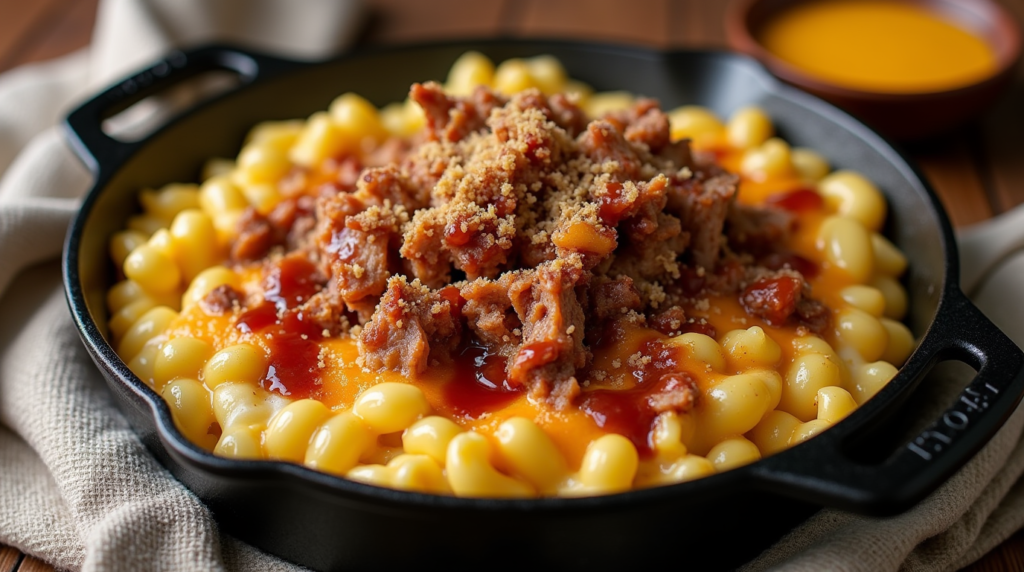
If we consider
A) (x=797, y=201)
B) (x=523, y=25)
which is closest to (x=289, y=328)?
(x=797, y=201)

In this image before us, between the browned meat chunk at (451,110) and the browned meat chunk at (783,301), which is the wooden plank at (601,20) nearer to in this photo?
the browned meat chunk at (451,110)

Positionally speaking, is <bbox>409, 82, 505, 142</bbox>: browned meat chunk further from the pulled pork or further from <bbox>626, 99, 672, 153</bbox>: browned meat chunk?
<bbox>626, 99, 672, 153</bbox>: browned meat chunk

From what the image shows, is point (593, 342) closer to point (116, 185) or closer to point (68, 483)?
point (68, 483)

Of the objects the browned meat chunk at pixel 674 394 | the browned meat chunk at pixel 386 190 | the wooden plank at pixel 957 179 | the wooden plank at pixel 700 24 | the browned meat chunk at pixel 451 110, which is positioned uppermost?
the browned meat chunk at pixel 451 110

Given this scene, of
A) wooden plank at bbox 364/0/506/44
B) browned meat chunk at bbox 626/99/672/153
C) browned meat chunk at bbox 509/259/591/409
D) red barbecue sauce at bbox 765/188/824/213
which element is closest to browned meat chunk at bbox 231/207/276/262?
browned meat chunk at bbox 509/259/591/409

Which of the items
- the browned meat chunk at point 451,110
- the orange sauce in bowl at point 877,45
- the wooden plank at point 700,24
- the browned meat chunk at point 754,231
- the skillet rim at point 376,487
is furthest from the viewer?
the wooden plank at point 700,24

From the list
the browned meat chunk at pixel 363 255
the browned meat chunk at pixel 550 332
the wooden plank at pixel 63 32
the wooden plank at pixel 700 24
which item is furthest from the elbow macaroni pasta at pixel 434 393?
the wooden plank at pixel 63 32
